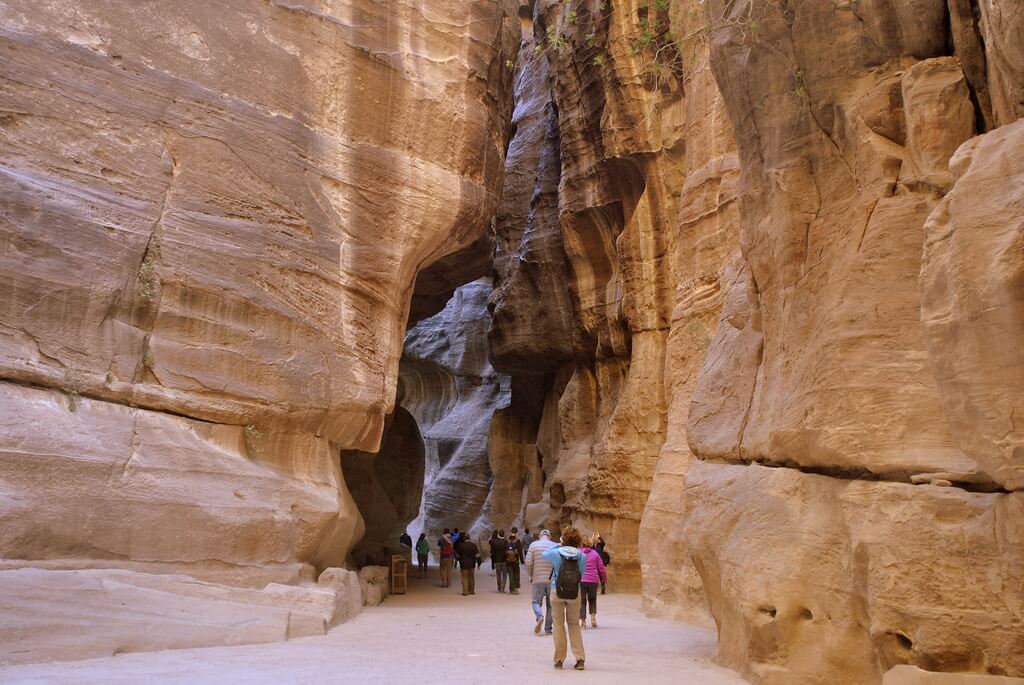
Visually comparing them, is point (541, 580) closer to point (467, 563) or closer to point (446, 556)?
point (467, 563)

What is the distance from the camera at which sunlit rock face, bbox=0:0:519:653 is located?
10.4 meters

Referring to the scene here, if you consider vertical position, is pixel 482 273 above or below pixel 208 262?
above

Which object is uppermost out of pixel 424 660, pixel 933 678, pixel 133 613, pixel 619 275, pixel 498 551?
pixel 619 275

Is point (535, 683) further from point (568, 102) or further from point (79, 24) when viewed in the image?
point (568, 102)

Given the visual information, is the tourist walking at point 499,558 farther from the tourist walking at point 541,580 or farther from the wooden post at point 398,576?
the tourist walking at point 541,580

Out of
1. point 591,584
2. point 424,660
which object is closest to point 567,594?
point 424,660

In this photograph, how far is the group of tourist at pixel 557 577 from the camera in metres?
7.84

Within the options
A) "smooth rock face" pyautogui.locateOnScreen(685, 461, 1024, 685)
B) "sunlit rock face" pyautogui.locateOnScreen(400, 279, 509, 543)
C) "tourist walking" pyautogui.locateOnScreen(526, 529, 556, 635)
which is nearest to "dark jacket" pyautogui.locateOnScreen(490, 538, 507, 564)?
"tourist walking" pyautogui.locateOnScreen(526, 529, 556, 635)

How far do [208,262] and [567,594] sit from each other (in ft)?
22.9

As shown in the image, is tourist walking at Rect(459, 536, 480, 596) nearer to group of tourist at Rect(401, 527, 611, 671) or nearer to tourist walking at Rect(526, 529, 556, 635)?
group of tourist at Rect(401, 527, 611, 671)

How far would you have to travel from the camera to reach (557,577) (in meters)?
7.79

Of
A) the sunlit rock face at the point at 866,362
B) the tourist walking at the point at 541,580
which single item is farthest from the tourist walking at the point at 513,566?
the sunlit rock face at the point at 866,362

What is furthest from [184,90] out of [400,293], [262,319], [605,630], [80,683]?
[605,630]

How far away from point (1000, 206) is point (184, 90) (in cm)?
1093
